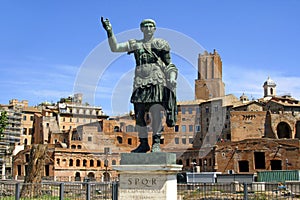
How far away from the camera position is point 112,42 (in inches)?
338

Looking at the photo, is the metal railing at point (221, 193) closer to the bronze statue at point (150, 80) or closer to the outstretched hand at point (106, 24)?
the bronze statue at point (150, 80)

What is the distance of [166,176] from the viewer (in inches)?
308

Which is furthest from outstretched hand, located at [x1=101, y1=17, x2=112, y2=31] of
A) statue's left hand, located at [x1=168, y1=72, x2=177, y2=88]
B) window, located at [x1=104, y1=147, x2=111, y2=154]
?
window, located at [x1=104, y1=147, x2=111, y2=154]

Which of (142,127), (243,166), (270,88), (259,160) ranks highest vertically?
(270,88)

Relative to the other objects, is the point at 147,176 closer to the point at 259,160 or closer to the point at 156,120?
the point at 156,120

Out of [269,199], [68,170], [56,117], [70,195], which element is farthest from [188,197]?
[56,117]

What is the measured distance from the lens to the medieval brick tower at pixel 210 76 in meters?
117

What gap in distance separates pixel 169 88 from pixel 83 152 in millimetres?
61942

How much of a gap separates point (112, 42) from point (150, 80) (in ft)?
3.64

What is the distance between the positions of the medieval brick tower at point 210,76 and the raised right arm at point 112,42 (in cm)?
10607

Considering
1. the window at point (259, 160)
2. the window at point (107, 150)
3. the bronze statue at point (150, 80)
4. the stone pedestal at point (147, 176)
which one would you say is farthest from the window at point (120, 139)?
the stone pedestal at point (147, 176)

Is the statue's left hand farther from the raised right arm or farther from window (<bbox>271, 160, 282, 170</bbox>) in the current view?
→ window (<bbox>271, 160, 282, 170</bbox>)

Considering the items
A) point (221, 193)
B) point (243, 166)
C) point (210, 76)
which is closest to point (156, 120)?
point (221, 193)

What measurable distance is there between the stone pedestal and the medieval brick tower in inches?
4205
